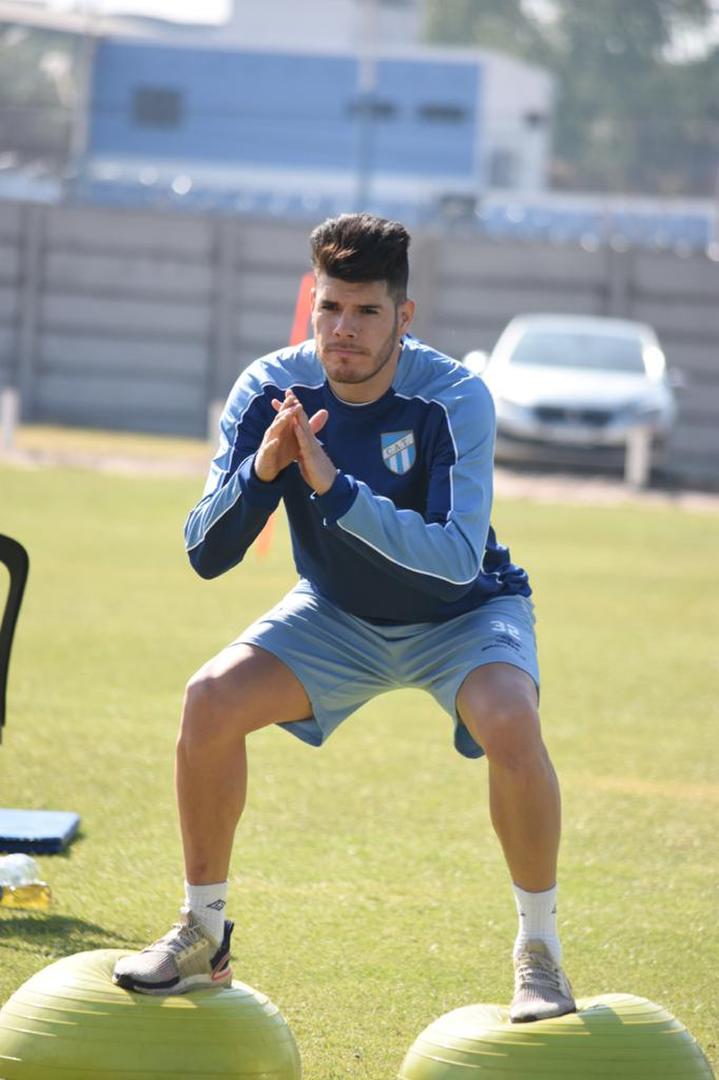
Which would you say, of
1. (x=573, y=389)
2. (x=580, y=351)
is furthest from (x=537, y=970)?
(x=580, y=351)

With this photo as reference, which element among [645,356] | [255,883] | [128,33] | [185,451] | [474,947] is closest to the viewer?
[474,947]

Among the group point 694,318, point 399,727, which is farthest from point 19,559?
point 694,318

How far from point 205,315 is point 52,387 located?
2.31m

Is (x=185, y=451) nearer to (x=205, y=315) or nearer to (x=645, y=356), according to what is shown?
(x=205, y=315)

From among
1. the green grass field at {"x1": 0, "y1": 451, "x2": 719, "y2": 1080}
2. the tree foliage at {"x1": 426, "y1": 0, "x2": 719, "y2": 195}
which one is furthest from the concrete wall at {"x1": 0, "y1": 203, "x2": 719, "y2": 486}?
the tree foliage at {"x1": 426, "y1": 0, "x2": 719, "y2": 195}

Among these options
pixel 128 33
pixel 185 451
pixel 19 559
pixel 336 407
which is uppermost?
pixel 128 33

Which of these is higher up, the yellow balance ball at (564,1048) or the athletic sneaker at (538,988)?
the athletic sneaker at (538,988)

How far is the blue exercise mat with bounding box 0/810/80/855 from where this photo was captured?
5.45 m

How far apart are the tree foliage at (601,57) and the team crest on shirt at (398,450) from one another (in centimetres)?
6826

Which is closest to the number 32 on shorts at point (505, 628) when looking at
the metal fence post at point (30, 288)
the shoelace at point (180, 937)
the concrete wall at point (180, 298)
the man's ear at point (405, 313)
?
the man's ear at point (405, 313)

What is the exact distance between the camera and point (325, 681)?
166 inches

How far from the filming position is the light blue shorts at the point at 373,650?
418 centimetres

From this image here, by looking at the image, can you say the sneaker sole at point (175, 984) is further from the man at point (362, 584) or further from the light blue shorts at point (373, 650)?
the light blue shorts at point (373, 650)

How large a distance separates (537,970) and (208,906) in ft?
2.35
